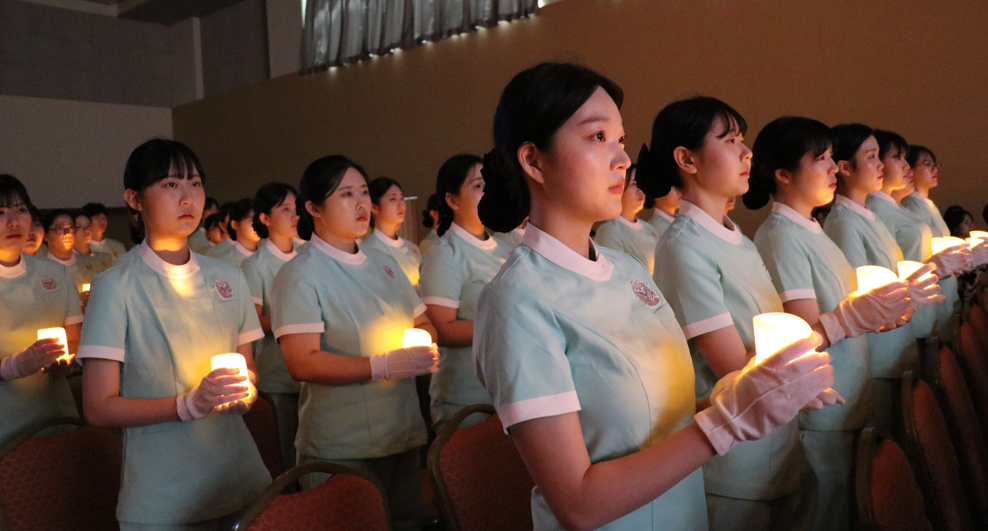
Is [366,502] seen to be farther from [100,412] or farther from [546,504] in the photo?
[100,412]

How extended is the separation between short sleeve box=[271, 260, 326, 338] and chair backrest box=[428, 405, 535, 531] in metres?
0.71

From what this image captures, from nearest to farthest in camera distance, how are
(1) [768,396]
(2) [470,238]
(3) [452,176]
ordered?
(1) [768,396] → (2) [470,238] → (3) [452,176]

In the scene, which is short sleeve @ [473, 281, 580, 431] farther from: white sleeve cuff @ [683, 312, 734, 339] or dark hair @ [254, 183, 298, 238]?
dark hair @ [254, 183, 298, 238]

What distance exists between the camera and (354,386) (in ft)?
7.48

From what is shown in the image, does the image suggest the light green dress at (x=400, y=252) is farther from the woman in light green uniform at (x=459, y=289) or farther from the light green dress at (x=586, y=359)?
the light green dress at (x=586, y=359)

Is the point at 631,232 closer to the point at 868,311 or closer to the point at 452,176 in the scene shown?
the point at 452,176

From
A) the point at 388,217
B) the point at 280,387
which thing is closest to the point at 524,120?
the point at 280,387

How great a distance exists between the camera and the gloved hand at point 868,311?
171cm

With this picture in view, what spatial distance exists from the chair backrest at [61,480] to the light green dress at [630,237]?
2725 mm

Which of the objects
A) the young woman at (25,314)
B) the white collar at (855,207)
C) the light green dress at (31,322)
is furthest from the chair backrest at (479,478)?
the white collar at (855,207)

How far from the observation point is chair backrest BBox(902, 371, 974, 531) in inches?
59.2

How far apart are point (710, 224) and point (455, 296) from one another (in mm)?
1280

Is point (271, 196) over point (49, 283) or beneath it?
over

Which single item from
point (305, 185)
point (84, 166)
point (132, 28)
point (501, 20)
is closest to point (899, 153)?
point (305, 185)
